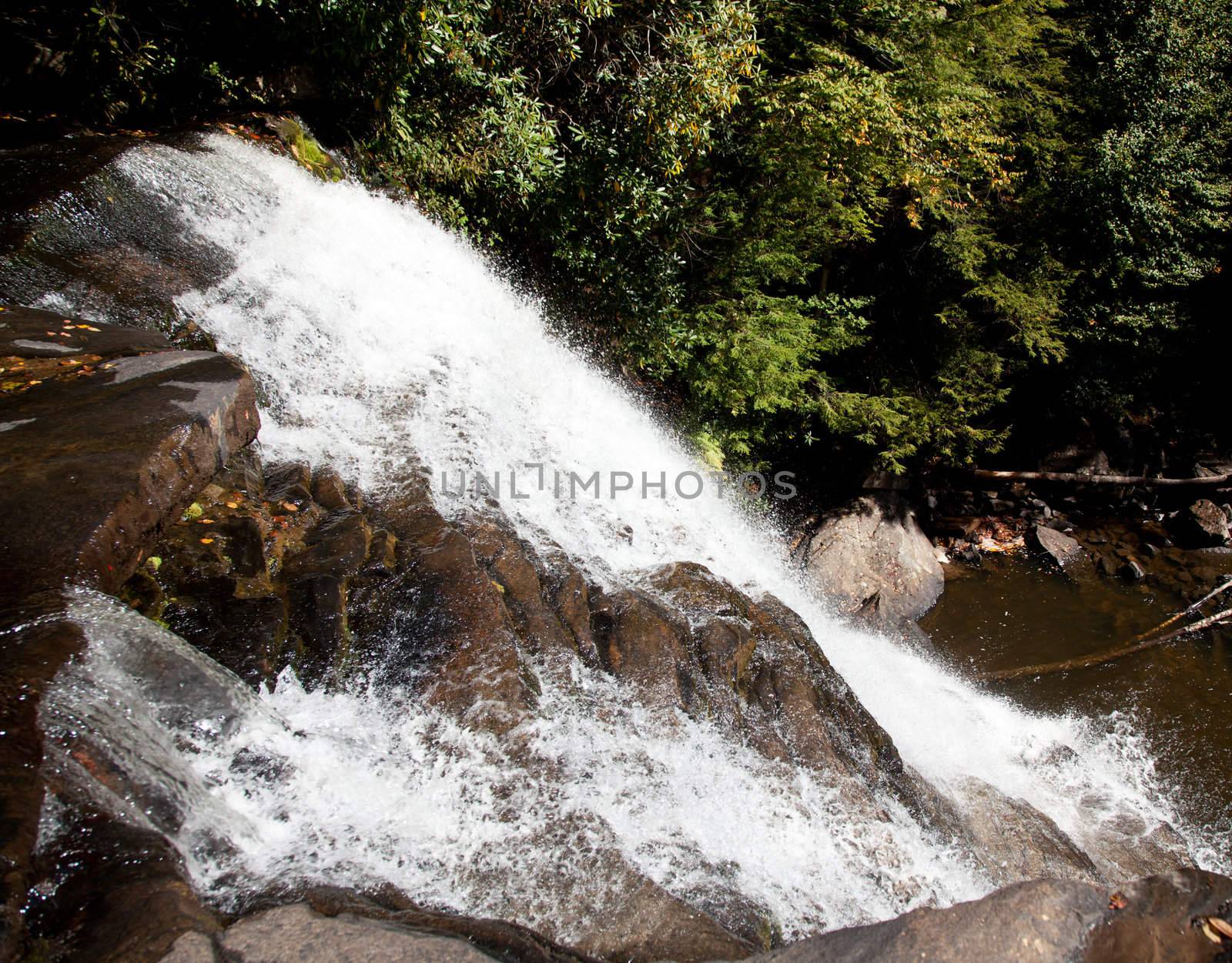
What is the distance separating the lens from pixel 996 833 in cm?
429

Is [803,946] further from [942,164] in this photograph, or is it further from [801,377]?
[942,164]

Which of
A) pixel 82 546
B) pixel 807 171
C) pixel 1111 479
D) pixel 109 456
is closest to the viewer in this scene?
pixel 82 546

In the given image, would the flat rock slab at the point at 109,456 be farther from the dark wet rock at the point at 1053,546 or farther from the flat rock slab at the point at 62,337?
the dark wet rock at the point at 1053,546

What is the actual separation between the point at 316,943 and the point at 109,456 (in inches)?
93.9

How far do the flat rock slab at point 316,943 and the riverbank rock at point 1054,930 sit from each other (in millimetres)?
972

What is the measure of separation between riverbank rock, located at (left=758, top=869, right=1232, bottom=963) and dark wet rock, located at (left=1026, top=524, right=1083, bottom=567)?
8059 millimetres

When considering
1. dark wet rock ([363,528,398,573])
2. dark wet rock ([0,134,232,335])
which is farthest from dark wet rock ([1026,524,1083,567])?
dark wet rock ([0,134,232,335])

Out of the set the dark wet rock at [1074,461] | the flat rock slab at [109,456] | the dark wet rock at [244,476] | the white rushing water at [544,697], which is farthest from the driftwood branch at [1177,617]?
the flat rock slab at [109,456]

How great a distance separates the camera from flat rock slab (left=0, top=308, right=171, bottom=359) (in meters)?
3.92

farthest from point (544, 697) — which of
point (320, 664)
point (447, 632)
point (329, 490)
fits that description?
point (329, 490)

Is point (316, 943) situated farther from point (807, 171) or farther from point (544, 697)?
point (807, 171)

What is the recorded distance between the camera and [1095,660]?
7.27 m

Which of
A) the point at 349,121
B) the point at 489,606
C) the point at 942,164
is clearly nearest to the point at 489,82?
A: the point at 349,121

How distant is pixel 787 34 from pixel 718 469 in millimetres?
5451
